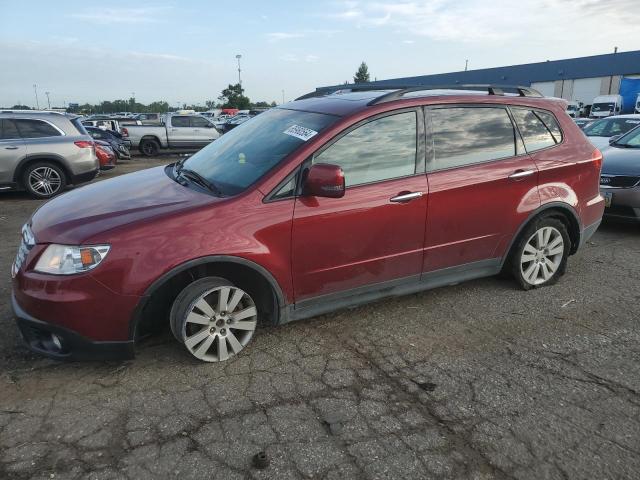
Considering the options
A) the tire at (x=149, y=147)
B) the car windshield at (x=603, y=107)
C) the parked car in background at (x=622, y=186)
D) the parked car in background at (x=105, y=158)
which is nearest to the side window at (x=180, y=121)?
the tire at (x=149, y=147)

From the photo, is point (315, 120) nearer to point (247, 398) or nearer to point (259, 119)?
point (259, 119)

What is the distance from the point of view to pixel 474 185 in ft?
12.4

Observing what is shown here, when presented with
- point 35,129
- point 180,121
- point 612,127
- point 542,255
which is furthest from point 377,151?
point 180,121

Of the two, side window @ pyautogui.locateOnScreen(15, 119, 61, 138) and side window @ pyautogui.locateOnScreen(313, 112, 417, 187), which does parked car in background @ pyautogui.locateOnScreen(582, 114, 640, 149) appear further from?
side window @ pyautogui.locateOnScreen(15, 119, 61, 138)

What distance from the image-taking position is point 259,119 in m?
4.20

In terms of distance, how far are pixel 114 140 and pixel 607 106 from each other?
3465 cm

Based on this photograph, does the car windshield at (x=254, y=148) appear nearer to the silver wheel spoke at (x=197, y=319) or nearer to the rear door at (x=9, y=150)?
the silver wheel spoke at (x=197, y=319)

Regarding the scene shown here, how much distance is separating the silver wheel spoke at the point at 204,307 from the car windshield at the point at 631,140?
22.1 ft

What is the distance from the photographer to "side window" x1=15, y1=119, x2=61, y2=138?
9.27 meters

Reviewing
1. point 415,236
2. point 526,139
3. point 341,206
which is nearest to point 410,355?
point 415,236

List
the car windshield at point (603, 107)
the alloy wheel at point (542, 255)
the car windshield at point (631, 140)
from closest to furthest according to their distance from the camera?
1. the alloy wheel at point (542, 255)
2. the car windshield at point (631, 140)
3. the car windshield at point (603, 107)

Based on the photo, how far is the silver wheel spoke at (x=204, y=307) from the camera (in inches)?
120

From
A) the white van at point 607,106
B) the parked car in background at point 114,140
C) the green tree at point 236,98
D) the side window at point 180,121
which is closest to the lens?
the parked car in background at point 114,140

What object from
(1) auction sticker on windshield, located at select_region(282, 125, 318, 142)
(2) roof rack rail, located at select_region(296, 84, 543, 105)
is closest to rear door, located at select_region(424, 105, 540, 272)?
(2) roof rack rail, located at select_region(296, 84, 543, 105)
